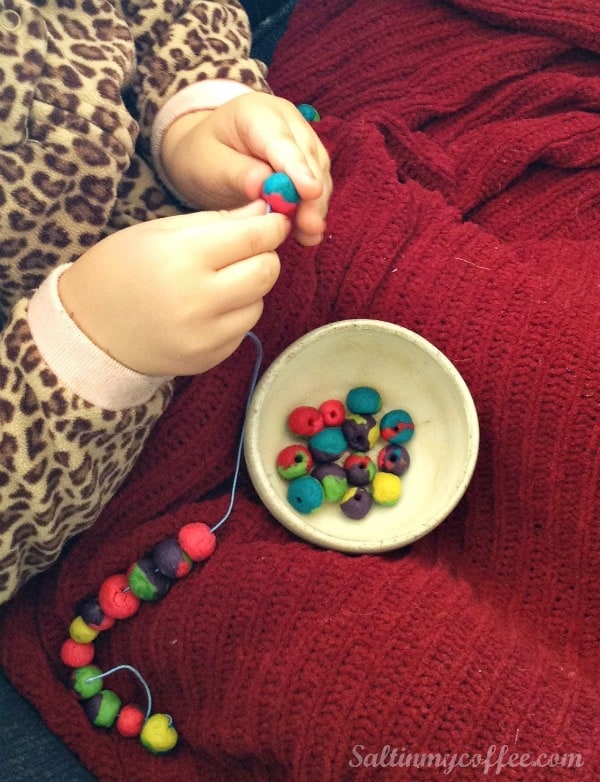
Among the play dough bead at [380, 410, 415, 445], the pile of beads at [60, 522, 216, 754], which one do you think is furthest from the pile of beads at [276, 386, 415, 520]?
the pile of beads at [60, 522, 216, 754]

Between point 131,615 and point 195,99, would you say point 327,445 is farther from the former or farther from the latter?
point 195,99

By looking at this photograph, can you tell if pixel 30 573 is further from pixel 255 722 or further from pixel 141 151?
pixel 141 151

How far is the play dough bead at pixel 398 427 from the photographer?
0.74 m

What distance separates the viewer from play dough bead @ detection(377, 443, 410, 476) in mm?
735

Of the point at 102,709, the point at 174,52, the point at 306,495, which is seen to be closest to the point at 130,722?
the point at 102,709

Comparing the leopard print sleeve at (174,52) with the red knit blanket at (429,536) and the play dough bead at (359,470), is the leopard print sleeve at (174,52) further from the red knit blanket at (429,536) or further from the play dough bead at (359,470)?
the play dough bead at (359,470)

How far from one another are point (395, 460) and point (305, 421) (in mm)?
95

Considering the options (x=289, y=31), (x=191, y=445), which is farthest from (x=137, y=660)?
(x=289, y=31)

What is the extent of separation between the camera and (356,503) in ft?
2.36

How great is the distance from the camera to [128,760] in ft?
2.25

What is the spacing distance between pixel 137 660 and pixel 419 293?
0.43 metres

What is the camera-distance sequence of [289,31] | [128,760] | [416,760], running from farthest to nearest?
1. [289,31]
2. [128,760]
3. [416,760]

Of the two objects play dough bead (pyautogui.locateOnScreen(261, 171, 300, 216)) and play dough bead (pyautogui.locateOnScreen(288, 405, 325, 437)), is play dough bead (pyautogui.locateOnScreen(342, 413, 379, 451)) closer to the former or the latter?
play dough bead (pyautogui.locateOnScreen(288, 405, 325, 437))

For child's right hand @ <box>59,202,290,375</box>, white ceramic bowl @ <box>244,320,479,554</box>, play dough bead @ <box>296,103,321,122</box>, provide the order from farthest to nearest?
play dough bead @ <box>296,103,321,122</box> → white ceramic bowl @ <box>244,320,479,554</box> → child's right hand @ <box>59,202,290,375</box>
